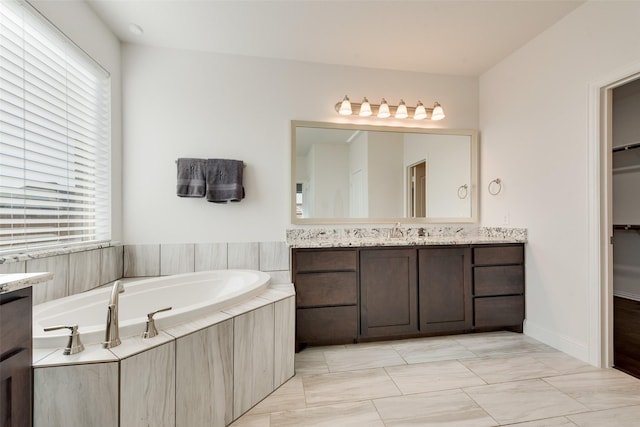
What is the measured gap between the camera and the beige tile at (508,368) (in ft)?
6.26

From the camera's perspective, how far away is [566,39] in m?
2.18

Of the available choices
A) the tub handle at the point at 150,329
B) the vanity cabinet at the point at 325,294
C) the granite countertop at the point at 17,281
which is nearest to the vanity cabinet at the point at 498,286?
the vanity cabinet at the point at 325,294

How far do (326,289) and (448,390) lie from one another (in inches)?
40.0

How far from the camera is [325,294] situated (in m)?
2.30

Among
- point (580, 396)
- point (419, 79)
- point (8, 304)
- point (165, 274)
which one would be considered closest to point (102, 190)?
point (165, 274)

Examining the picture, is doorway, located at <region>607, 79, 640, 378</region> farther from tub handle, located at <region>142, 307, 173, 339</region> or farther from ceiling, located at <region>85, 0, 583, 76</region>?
tub handle, located at <region>142, 307, 173, 339</region>

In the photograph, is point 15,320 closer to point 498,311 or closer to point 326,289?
point 326,289

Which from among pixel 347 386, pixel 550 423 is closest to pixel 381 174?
pixel 347 386

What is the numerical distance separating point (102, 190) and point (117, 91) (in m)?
0.83

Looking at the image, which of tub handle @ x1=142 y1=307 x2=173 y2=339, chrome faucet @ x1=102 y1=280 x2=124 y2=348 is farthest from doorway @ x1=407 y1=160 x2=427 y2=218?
chrome faucet @ x1=102 y1=280 x2=124 y2=348

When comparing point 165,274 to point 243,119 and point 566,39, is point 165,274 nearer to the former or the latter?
point 243,119

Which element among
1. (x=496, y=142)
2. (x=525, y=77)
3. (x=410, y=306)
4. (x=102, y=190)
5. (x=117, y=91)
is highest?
(x=525, y=77)

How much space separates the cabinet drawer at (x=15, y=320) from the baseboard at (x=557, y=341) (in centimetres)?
314

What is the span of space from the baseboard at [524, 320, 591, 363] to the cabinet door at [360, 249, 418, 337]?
1.04 metres
